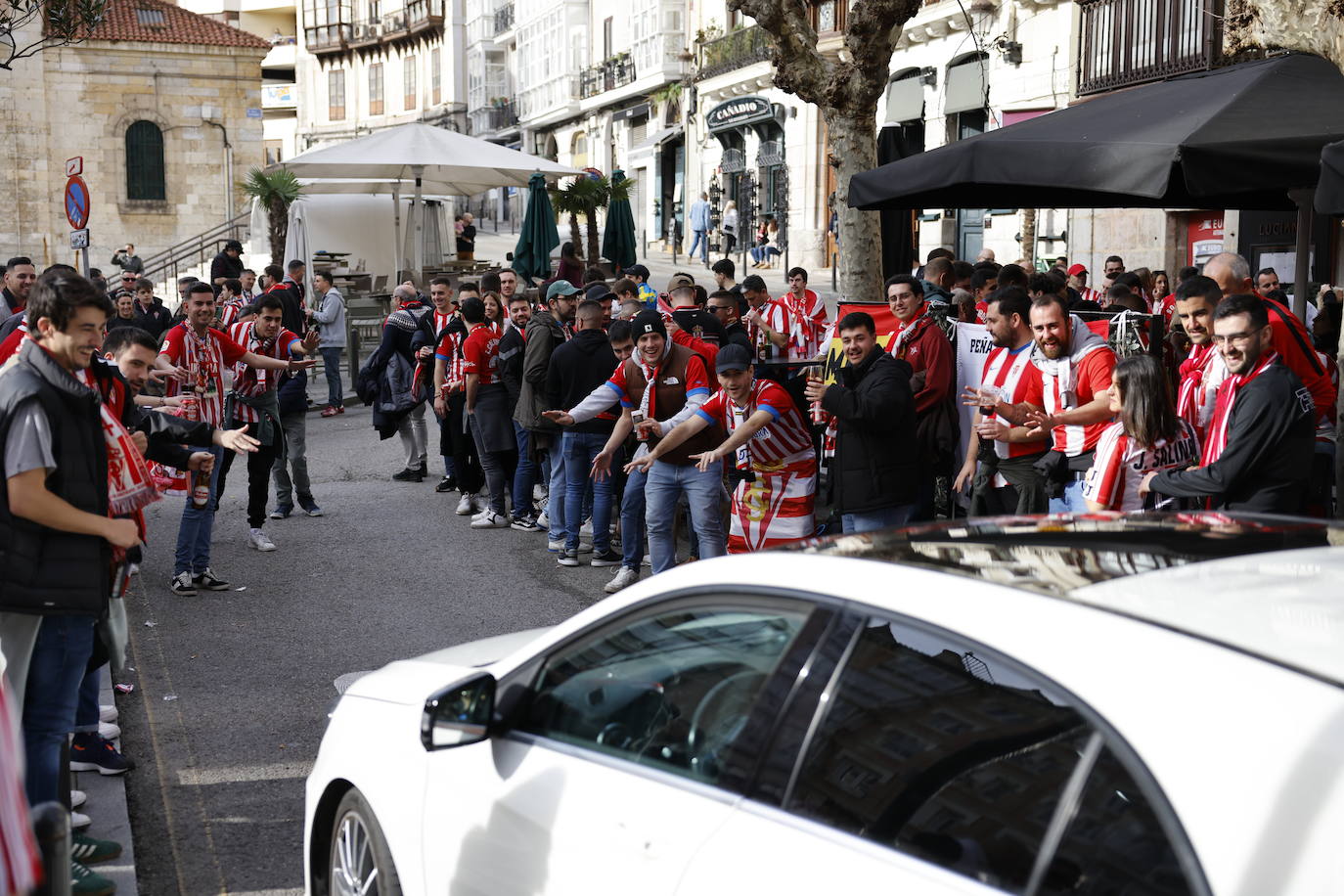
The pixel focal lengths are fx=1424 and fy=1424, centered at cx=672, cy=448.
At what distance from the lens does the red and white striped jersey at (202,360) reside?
377 inches

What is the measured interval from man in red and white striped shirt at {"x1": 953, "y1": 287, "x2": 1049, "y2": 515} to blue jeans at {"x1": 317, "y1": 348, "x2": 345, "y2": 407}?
492 inches

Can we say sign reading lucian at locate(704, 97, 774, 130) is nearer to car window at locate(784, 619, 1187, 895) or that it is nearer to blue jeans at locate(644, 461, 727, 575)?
blue jeans at locate(644, 461, 727, 575)

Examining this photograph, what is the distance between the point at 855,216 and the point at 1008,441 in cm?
565

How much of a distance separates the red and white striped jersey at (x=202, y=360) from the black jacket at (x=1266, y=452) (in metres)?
6.58

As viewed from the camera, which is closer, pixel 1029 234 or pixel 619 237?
pixel 619 237

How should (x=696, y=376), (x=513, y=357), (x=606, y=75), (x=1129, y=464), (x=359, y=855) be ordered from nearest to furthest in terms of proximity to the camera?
1. (x=359, y=855)
2. (x=1129, y=464)
3. (x=696, y=376)
4. (x=513, y=357)
5. (x=606, y=75)

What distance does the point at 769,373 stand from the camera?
890 centimetres

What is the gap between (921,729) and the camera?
8.22 ft

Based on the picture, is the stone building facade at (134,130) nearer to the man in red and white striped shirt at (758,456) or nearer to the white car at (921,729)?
the man in red and white striped shirt at (758,456)

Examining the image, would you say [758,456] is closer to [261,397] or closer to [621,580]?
[621,580]

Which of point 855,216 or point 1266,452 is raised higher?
point 855,216

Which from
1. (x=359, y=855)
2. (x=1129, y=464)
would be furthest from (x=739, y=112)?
(x=359, y=855)

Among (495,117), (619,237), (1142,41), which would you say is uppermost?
(495,117)

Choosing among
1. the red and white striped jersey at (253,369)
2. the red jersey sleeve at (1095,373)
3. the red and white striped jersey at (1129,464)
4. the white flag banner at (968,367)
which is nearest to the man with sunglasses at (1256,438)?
the red and white striped jersey at (1129,464)
